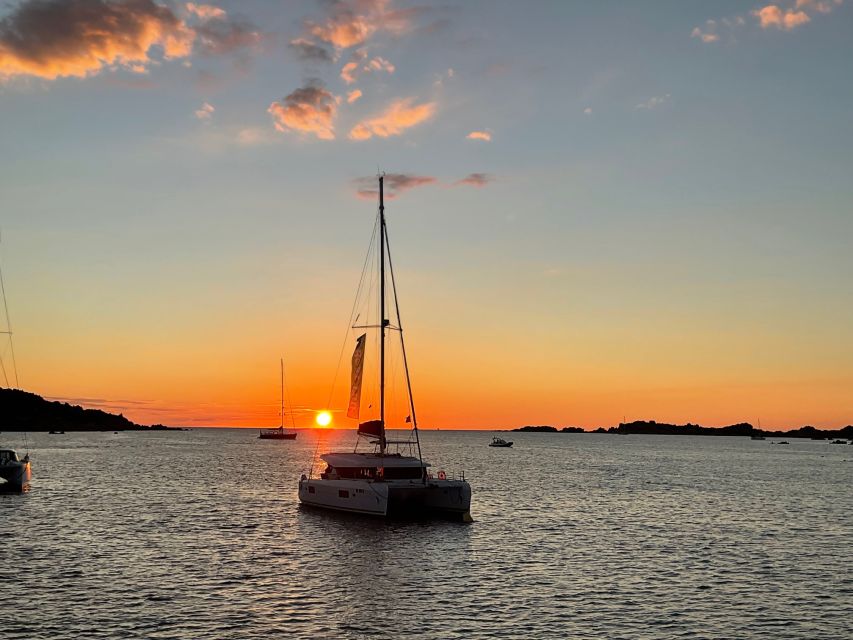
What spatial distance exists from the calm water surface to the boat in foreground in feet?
7.30

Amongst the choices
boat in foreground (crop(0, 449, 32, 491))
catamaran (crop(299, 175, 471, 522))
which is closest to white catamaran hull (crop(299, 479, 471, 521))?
catamaran (crop(299, 175, 471, 522))

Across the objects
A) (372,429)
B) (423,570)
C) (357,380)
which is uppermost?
(357,380)

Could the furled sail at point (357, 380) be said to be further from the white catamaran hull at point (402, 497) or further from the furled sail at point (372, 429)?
the white catamaran hull at point (402, 497)

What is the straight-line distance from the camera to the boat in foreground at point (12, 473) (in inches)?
2753

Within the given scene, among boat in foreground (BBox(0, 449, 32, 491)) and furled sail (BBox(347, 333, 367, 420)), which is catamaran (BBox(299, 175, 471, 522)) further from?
boat in foreground (BBox(0, 449, 32, 491))

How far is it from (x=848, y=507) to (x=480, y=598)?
5480cm

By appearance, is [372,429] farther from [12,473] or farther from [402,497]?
[12,473]

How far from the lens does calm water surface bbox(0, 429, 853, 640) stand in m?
27.7

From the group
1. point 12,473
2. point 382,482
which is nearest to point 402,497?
point 382,482

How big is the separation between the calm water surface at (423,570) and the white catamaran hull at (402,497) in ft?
4.50

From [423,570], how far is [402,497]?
44.6 ft

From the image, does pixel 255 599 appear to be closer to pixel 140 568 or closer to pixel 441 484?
pixel 140 568

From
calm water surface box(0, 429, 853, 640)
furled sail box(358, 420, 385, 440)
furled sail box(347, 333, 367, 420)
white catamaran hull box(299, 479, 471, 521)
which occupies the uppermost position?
furled sail box(347, 333, 367, 420)

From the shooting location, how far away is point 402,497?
168 ft
